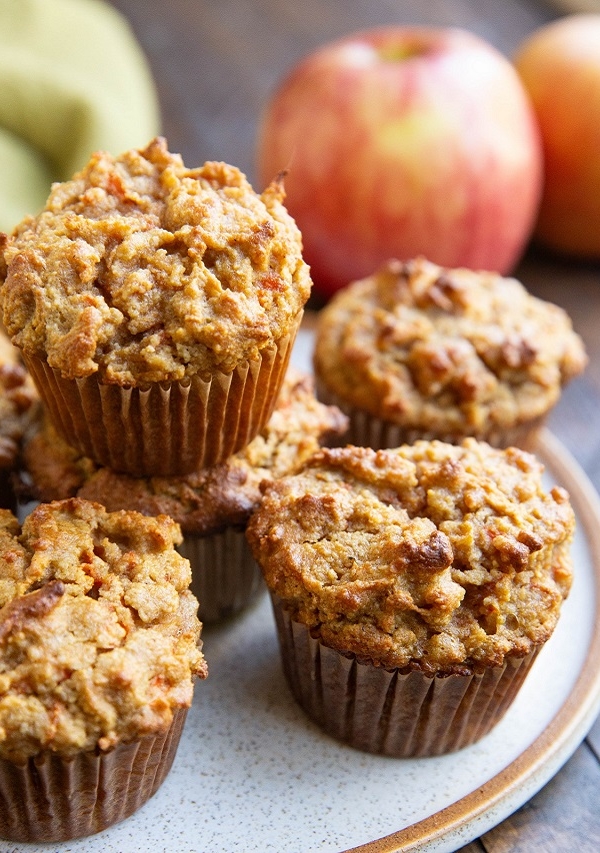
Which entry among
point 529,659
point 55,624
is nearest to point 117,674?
point 55,624

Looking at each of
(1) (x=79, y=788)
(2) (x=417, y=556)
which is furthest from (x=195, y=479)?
(1) (x=79, y=788)

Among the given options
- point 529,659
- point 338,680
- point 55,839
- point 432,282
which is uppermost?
point 432,282

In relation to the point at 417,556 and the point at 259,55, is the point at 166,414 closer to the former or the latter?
the point at 417,556

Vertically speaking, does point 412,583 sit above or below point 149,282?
below

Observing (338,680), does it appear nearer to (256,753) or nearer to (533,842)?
(256,753)

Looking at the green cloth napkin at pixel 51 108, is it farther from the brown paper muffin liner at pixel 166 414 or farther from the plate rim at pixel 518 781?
the plate rim at pixel 518 781

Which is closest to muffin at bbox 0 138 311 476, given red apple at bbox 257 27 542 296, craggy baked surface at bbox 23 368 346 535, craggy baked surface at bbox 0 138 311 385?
craggy baked surface at bbox 0 138 311 385
